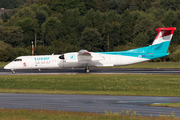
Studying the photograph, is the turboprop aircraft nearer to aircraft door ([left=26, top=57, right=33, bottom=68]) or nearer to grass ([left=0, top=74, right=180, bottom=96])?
aircraft door ([left=26, top=57, right=33, bottom=68])

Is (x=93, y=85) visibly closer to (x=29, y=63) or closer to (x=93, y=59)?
(x=93, y=59)

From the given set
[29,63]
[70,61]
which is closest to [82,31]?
[29,63]

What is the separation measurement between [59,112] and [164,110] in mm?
6355

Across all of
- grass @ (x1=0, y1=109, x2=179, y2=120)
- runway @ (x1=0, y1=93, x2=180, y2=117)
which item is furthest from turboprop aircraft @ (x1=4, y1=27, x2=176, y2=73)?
grass @ (x1=0, y1=109, x2=179, y2=120)

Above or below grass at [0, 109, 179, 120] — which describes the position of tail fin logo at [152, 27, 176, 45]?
above

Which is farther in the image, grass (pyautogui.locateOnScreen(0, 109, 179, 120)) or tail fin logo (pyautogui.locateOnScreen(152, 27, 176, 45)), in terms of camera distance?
tail fin logo (pyautogui.locateOnScreen(152, 27, 176, 45))

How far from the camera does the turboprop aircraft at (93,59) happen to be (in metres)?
40.8

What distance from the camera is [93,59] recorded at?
133ft

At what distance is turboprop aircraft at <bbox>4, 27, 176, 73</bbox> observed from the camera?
40.8m

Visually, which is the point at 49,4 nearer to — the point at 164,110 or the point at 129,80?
the point at 129,80

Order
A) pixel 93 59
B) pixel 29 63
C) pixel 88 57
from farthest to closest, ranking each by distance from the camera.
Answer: pixel 29 63
pixel 88 57
pixel 93 59

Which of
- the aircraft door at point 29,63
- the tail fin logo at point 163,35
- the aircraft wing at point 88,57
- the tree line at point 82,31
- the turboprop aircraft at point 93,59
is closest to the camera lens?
the aircraft wing at point 88,57

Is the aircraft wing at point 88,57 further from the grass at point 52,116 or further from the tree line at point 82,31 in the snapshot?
the tree line at point 82,31

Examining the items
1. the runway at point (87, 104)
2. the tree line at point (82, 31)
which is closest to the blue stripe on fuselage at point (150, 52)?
the runway at point (87, 104)
